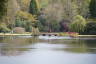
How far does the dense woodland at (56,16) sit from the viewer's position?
3025 centimetres

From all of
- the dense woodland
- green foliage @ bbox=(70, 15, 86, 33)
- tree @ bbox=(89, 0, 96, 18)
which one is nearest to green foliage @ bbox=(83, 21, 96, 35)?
the dense woodland

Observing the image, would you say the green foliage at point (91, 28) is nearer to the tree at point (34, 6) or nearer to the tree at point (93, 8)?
the tree at point (93, 8)

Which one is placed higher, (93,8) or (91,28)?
(93,8)

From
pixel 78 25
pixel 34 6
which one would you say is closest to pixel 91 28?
pixel 78 25

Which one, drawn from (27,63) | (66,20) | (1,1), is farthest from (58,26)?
(1,1)

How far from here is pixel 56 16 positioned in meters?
31.4

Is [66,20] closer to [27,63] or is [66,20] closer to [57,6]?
[57,6]

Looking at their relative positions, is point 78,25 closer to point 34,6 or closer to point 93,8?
point 93,8

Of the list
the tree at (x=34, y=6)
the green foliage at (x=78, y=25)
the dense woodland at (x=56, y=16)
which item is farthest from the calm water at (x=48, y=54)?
the tree at (x=34, y=6)

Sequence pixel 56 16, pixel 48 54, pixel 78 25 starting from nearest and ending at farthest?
pixel 48 54
pixel 78 25
pixel 56 16

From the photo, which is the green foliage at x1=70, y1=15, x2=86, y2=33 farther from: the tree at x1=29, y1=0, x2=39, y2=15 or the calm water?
the calm water

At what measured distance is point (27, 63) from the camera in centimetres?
891

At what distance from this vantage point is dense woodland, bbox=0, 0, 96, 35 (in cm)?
3025

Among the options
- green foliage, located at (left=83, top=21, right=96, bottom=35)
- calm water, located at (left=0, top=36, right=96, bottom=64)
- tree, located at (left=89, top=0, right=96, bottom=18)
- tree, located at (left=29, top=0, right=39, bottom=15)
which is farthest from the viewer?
tree, located at (left=29, top=0, right=39, bottom=15)
